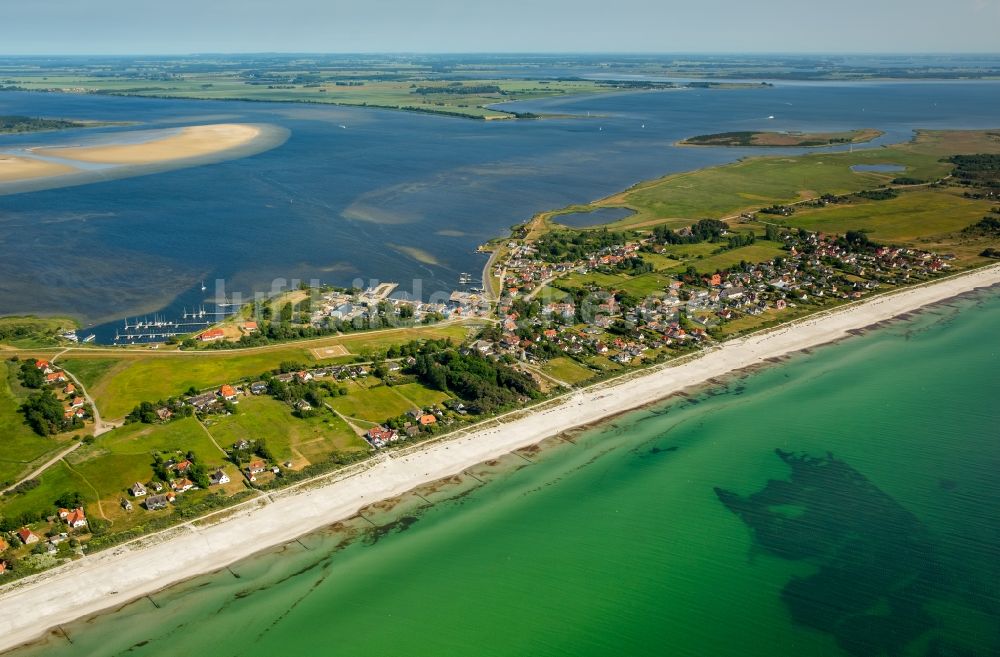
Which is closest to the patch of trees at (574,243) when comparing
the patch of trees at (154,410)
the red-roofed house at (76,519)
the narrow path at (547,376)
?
the narrow path at (547,376)

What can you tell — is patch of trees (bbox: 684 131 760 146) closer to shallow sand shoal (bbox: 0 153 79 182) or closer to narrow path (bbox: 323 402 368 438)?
shallow sand shoal (bbox: 0 153 79 182)

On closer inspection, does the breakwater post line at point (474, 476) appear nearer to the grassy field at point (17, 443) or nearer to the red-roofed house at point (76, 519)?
the red-roofed house at point (76, 519)

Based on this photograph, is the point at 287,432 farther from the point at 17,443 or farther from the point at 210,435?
the point at 17,443

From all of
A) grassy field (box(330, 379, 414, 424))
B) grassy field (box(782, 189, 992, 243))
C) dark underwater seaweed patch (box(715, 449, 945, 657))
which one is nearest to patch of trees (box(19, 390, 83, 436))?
grassy field (box(330, 379, 414, 424))

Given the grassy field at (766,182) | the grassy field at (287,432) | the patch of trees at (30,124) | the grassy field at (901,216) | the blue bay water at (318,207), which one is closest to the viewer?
the grassy field at (287,432)

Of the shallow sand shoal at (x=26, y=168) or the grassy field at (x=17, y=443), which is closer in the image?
the grassy field at (x=17, y=443)

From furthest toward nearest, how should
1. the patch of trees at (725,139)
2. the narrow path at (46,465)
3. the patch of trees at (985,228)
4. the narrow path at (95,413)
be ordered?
the patch of trees at (725,139), the patch of trees at (985,228), the narrow path at (95,413), the narrow path at (46,465)
